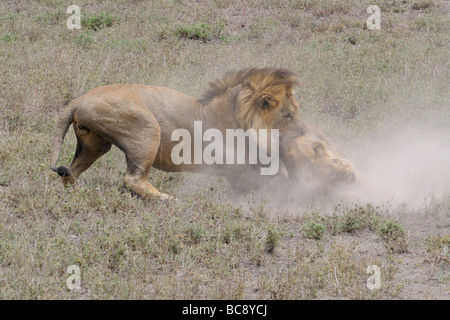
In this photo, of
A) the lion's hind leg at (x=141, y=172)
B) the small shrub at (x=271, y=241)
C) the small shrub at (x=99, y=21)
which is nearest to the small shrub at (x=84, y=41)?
the small shrub at (x=99, y=21)

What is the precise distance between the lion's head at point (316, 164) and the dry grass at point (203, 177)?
12.0 inches

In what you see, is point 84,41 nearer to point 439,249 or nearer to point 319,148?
point 319,148

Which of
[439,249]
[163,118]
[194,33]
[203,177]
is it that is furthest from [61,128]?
[194,33]

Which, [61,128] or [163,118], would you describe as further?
[163,118]

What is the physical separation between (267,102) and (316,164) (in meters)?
0.78

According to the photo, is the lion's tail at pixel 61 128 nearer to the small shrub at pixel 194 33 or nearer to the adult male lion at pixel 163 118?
the adult male lion at pixel 163 118

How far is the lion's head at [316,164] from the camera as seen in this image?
7098 mm

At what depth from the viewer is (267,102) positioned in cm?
721

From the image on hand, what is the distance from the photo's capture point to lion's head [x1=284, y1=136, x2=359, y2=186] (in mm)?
7098

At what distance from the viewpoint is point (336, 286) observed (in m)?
5.12

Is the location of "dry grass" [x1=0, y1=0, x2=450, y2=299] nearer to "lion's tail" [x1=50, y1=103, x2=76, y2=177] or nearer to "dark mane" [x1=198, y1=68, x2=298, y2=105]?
"lion's tail" [x1=50, y1=103, x2=76, y2=177]

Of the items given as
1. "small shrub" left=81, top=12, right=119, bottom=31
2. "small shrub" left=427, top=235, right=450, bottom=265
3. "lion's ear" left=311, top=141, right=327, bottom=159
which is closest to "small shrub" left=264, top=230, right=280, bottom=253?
"small shrub" left=427, top=235, right=450, bottom=265

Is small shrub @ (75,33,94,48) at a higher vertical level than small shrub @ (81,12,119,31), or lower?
lower
